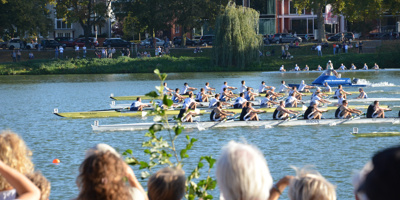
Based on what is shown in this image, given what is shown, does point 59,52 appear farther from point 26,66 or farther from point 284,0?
point 284,0

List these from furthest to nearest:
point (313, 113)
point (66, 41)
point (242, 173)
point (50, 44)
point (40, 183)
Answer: point (66, 41)
point (50, 44)
point (313, 113)
point (40, 183)
point (242, 173)

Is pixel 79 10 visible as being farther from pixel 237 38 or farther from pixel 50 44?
pixel 237 38

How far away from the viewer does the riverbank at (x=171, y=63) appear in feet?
168

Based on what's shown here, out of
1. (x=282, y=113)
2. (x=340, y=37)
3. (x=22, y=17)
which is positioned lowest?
(x=282, y=113)

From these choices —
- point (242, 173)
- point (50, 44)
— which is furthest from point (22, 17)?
point (242, 173)

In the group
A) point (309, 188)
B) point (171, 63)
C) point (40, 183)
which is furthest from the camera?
point (171, 63)

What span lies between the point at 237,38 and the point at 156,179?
45.3m

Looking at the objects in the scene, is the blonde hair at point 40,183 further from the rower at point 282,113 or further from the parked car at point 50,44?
the parked car at point 50,44

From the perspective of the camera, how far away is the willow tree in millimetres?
48719

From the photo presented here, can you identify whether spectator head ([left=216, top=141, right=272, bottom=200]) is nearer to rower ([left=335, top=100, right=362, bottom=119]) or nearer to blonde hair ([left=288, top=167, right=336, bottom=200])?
blonde hair ([left=288, top=167, right=336, bottom=200])

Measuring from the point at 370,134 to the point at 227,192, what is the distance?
16.8 meters

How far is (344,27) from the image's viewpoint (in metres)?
69.1

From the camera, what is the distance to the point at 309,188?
3.34 m

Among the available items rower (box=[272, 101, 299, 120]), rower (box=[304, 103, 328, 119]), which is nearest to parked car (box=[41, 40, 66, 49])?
rower (box=[272, 101, 299, 120])
